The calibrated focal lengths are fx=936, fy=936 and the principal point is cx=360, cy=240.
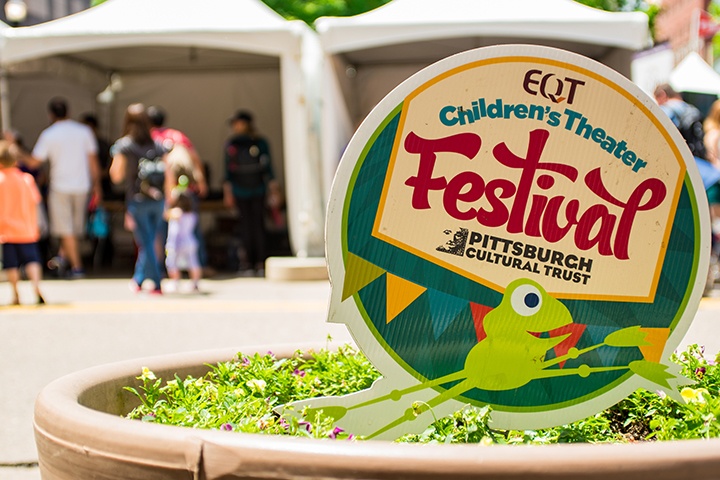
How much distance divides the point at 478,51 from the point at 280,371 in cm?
113

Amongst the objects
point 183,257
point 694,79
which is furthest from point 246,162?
point 694,79

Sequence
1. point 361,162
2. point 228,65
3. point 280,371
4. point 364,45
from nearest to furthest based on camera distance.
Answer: point 361,162
point 280,371
point 364,45
point 228,65

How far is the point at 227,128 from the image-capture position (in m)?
14.8

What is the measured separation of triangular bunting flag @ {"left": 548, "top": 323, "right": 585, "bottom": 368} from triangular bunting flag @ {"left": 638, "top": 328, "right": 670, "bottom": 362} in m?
0.17

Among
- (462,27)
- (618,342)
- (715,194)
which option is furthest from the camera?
(462,27)

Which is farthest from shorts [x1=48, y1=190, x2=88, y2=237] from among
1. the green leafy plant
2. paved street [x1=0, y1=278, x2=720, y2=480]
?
the green leafy plant

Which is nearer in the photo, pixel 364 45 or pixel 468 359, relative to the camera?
pixel 468 359

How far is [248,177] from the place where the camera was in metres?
10.8

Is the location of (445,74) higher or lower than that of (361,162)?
higher

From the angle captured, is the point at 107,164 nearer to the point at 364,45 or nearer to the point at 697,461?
the point at 364,45

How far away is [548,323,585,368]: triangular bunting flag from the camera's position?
2375 millimetres

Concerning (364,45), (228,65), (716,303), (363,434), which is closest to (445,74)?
(363,434)

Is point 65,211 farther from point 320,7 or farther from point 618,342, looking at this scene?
point 320,7

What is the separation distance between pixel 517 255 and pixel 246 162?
8.55 meters
